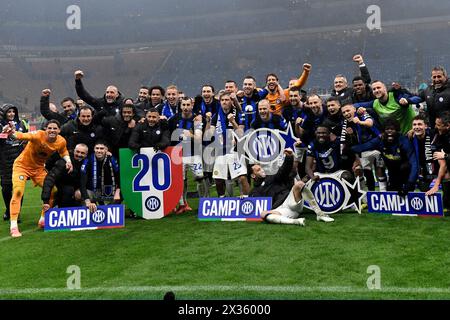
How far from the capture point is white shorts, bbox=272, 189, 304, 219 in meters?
6.59

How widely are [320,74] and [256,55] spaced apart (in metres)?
6.05

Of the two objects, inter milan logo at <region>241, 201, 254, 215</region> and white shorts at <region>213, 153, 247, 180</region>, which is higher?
white shorts at <region>213, 153, 247, 180</region>

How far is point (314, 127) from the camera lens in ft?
23.9

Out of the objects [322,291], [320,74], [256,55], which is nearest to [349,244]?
[322,291]

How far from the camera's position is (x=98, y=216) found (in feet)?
22.7

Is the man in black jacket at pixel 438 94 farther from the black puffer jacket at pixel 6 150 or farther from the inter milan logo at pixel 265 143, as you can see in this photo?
the black puffer jacket at pixel 6 150

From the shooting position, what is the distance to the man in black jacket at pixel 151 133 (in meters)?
7.43

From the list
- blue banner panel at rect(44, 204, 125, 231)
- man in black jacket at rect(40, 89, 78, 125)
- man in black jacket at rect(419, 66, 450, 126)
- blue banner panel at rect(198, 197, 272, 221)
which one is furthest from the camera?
man in black jacket at rect(40, 89, 78, 125)

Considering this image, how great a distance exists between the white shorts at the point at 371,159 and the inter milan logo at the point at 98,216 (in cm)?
374

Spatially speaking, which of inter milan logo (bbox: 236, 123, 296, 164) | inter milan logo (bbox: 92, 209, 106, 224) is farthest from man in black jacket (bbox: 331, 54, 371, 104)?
inter milan logo (bbox: 92, 209, 106, 224)

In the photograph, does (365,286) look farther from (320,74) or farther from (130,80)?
(130,80)

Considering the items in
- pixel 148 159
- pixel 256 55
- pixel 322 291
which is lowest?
pixel 322 291

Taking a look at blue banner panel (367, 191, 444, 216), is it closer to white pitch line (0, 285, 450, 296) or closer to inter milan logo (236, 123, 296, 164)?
inter milan logo (236, 123, 296, 164)

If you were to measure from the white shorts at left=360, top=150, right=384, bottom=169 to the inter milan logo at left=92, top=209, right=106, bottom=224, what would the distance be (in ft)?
12.3
